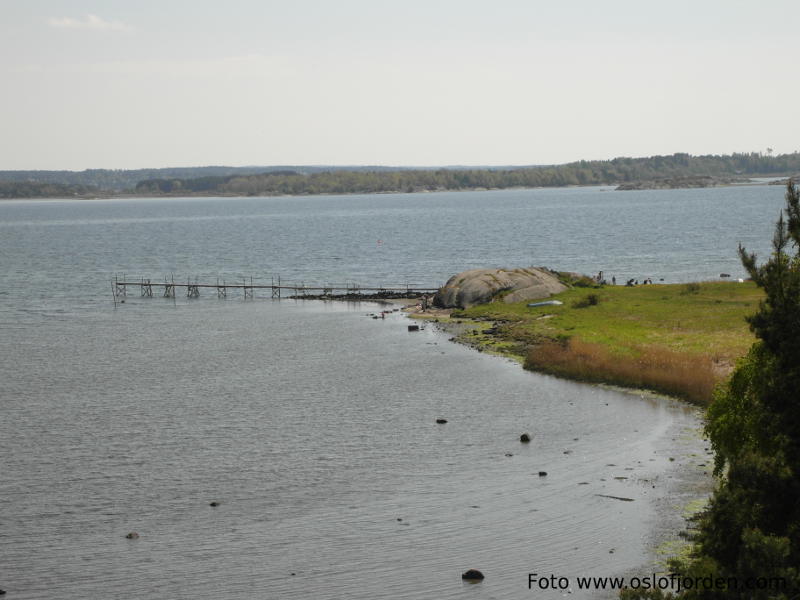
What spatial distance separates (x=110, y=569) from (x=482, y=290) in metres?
60.9

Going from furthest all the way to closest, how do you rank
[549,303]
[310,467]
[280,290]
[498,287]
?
[280,290]
[498,287]
[549,303]
[310,467]

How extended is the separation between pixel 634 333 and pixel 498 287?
2392 centimetres

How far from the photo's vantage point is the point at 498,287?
293 feet

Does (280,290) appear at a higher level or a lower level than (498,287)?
lower

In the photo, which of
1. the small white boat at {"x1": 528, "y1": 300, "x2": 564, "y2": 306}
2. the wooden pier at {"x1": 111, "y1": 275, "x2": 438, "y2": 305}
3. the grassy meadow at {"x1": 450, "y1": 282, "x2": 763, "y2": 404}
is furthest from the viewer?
the wooden pier at {"x1": 111, "y1": 275, "x2": 438, "y2": 305}

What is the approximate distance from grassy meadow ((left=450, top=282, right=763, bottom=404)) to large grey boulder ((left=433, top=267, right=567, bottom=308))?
1618 millimetres

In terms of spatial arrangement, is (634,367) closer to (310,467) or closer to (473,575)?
(310,467)

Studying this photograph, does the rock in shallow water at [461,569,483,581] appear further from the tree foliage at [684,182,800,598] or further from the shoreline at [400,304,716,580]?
the tree foliage at [684,182,800,598]

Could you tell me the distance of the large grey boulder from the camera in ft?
286

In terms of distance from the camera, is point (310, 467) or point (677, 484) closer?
point (677, 484)

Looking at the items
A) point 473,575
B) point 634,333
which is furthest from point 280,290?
point 473,575

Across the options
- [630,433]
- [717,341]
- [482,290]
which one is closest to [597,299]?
[482,290]

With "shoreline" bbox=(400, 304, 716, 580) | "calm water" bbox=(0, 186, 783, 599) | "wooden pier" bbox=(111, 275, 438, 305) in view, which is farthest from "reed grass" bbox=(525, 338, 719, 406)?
"wooden pier" bbox=(111, 275, 438, 305)

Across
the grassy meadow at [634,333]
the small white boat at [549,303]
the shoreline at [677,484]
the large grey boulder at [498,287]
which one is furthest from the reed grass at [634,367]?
the large grey boulder at [498,287]
